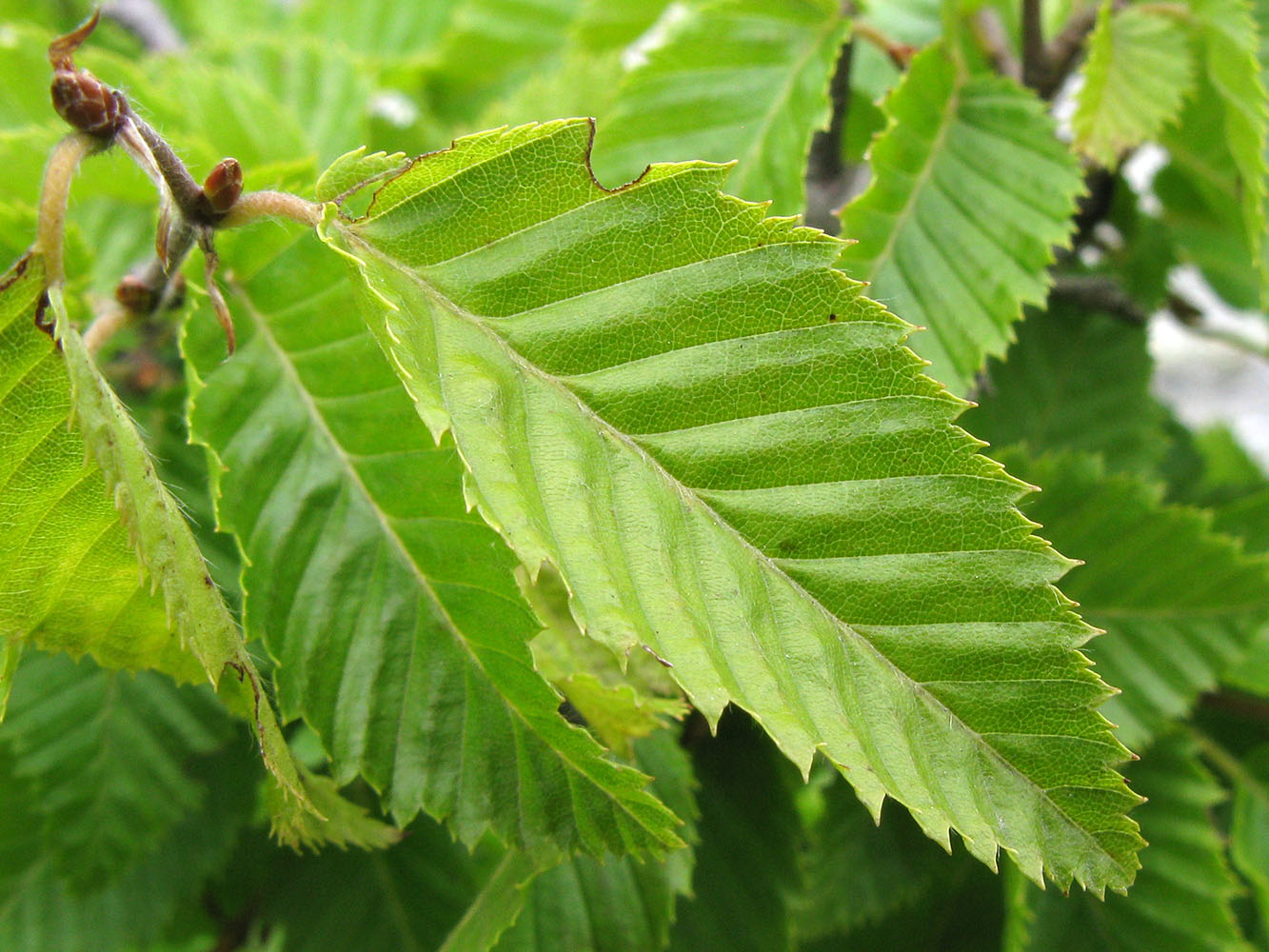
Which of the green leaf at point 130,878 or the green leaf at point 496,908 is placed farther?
the green leaf at point 130,878

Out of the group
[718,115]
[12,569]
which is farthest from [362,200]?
[718,115]

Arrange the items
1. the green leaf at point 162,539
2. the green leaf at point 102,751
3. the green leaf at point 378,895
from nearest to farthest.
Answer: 1. the green leaf at point 162,539
2. the green leaf at point 102,751
3. the green leaf at point 378,895

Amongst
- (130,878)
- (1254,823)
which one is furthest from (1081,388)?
(130,878)

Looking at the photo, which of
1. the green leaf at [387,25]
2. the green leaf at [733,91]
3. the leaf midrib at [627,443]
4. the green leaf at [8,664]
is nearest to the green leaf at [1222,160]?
the green leaf at [733,91]

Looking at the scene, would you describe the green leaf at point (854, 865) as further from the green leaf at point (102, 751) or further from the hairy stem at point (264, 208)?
the hairy stem at point (264, 208)

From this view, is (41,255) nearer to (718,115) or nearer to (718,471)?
(718,471)
